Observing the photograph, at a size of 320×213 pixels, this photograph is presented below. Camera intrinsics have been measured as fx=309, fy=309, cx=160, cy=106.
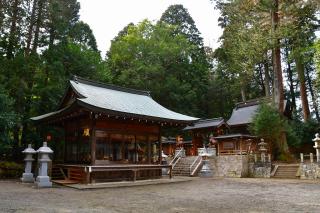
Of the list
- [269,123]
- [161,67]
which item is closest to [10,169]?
[269,123]

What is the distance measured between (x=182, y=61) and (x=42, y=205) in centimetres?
3313

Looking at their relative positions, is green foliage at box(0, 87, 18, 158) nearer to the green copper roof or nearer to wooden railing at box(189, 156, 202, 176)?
the green copper roof

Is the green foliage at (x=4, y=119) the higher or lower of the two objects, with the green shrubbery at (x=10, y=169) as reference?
higher

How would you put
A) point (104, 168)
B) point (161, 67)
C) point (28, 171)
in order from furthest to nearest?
point (161, 67)
point (28, 171)
point (104, 168)

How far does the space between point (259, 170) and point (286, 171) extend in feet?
5.84

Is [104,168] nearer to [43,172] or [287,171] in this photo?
[43,172]

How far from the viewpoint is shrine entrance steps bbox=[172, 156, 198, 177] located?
874 inches

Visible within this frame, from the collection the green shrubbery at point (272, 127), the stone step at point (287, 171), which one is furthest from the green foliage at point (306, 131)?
the stone step at point (287, 171)

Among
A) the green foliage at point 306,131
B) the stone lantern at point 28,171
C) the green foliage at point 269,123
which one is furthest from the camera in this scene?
the green foliage at point 306,131

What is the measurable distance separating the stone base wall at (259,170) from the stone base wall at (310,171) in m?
2.20

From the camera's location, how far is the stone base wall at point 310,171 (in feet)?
61.8

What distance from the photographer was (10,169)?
61.7 feet

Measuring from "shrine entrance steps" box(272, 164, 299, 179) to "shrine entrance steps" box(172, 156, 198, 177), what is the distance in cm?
552

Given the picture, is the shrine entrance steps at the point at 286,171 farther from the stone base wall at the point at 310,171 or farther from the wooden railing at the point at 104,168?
the wooden railing at the point at 104,168
